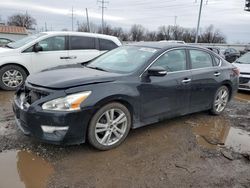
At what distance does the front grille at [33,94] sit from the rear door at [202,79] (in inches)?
105

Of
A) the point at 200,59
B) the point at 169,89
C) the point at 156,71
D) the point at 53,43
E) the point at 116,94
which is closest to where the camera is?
the point at 116,94

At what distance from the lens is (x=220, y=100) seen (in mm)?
5406

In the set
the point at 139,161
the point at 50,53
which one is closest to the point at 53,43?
the point at 50,53

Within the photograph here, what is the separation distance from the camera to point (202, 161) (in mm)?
3430

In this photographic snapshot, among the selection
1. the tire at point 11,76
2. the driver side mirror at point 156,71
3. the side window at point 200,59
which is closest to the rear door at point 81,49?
the tire at point 11,76

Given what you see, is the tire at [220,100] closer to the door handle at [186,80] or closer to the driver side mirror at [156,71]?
the door handle at [186,80]

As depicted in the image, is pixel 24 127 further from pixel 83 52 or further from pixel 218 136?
pixel 83 52

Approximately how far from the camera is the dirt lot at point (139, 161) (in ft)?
9.43

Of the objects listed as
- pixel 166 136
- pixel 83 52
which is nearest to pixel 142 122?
pixel 166 136

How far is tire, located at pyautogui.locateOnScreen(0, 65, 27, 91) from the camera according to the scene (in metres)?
6.66

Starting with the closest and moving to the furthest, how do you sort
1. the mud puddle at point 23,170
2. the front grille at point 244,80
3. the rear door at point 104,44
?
the mud puddle at point 23,170
the front grille at point 244,80
the rear door at point 104,44

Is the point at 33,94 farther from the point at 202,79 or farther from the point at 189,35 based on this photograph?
the point at 189,35

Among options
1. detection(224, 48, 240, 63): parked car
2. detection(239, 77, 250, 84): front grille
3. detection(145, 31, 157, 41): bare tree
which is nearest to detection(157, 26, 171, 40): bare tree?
detection(145, 31, 157, 41): bare tree

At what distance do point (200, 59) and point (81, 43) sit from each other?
4249 mm
